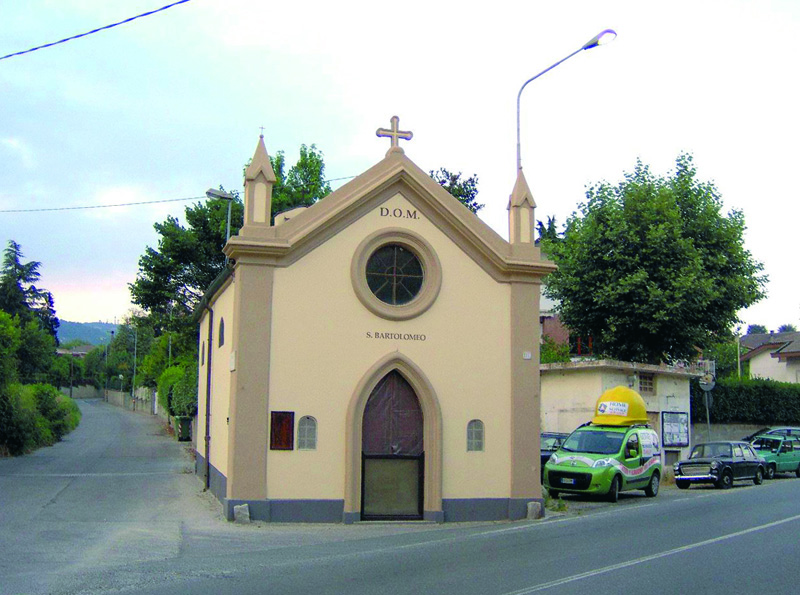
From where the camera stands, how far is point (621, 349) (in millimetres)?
30781

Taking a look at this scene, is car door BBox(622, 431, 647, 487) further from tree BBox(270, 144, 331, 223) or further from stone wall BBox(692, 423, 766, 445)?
tree BBox(270, 144, 331, 223)

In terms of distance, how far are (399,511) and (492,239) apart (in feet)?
19.2

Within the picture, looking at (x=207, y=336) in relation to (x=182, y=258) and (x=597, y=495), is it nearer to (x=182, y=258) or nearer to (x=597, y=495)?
(x=597, y=495)

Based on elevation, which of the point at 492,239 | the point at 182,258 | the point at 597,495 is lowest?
the point at 597,495

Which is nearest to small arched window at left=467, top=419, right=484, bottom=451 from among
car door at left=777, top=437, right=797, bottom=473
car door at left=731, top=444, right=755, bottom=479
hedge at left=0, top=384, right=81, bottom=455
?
car door at left=731, top=444, right=755, bottom=479

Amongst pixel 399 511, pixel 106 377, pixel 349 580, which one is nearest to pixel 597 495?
pixel 399 511

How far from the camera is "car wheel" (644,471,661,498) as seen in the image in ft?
72.5

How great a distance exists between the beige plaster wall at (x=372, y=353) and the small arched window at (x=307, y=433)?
4.0 inches

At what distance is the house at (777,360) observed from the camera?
5538 centimetres

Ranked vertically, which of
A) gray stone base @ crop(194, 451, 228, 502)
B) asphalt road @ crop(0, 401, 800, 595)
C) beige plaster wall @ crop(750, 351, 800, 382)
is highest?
beige plaster wall @ crop(750, 351, 800, 382)

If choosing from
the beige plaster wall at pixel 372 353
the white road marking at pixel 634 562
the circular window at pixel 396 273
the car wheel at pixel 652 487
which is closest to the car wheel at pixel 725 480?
the car wheel at pixel 652 487

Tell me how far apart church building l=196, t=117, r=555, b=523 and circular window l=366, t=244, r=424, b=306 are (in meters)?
0.03

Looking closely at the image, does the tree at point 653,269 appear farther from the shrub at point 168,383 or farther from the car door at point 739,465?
the shrub at point 168,383

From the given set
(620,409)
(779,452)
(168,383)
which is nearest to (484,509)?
(620,409)
